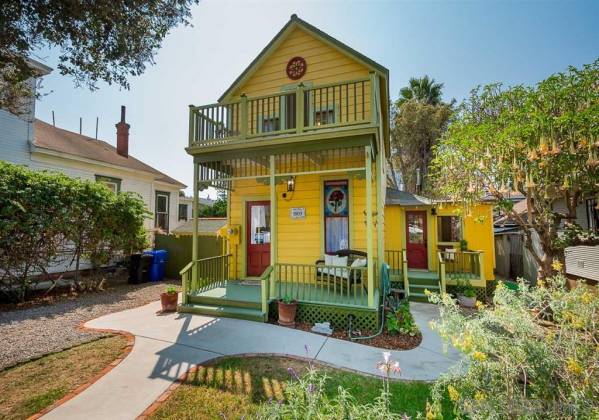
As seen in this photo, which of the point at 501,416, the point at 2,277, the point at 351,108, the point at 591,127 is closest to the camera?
the point at 501,416

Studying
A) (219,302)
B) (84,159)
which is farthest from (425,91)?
(219,302)

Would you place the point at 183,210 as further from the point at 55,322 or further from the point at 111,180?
the point at 55,322

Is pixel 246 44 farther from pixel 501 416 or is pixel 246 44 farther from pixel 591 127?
pixel 501 416

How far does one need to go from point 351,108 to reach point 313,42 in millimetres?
2572

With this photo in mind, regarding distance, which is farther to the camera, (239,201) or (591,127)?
(239,201)

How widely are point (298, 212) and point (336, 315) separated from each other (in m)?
3.16

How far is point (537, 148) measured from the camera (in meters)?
5.05

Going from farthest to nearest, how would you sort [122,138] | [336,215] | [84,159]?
[122,138] < [84,159] < [336,215]

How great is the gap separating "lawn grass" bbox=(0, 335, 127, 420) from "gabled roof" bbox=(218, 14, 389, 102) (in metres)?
7.64

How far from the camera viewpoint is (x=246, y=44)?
8.43 metres

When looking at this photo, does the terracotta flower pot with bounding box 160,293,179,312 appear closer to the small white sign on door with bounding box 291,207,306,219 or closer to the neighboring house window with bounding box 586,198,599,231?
the small white sign on door with bounding box 291,207,306,219

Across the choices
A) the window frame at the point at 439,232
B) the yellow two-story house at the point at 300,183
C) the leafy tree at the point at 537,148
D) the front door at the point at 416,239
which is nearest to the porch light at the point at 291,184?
the yellow two-story house at the point at 300,183

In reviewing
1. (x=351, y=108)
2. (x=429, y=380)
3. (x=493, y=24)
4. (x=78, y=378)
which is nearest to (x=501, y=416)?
(x=429, y=380)

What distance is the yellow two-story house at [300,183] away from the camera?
609 centimetres
